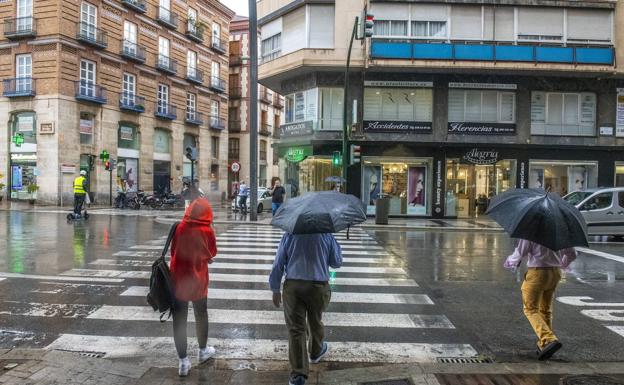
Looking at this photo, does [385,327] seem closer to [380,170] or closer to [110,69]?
[380,170]

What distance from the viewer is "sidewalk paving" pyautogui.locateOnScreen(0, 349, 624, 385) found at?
13.7ft

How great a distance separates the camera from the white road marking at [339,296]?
7199 millimetres

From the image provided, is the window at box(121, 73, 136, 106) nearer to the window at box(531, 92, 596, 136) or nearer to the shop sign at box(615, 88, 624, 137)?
the window at box(531, 92, 596, 136)

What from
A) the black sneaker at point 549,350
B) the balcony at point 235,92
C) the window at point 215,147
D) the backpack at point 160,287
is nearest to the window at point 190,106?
the window at point 215,147

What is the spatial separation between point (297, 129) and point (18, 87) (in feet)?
60.1

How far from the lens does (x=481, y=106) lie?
2439 cm

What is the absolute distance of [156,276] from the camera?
4270 millimetres

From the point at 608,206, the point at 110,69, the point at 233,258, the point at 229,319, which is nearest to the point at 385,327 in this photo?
the point at 229,319

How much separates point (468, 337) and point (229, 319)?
2.90 metres

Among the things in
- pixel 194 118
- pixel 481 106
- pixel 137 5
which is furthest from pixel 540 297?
pixel 194 118

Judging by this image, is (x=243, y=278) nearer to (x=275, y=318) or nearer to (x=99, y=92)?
(x=275, y=318)

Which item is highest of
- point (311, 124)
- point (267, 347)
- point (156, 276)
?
point (311, 124)

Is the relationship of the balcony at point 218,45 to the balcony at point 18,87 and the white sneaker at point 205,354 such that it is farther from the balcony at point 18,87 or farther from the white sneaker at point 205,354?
the white sneaker at point 205,354

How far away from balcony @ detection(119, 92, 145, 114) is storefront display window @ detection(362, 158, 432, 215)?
736 inches
